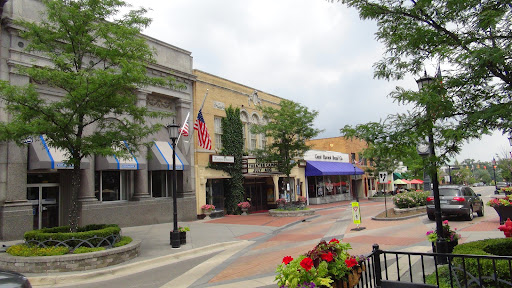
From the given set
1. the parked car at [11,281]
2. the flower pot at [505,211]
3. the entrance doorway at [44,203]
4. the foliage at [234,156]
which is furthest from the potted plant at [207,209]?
the parked car at [11,281]

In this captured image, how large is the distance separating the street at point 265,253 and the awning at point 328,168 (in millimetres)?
16411

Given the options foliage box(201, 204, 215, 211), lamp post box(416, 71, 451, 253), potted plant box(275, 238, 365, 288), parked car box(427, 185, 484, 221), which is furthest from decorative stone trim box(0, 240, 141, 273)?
parked car box(427, 185, 484, 221)

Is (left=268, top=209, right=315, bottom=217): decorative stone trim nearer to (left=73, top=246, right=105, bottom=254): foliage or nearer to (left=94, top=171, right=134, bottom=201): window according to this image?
(left=94, top=171, right=134, bottom=201): window

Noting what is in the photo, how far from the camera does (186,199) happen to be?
2111cm

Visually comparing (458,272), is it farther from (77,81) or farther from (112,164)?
(112,164)

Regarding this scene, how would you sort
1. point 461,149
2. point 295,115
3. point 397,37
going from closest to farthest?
point 461,149 → point 397,37 → point 295,115

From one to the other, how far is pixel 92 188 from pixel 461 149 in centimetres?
1575

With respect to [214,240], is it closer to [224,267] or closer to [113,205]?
[224,267]

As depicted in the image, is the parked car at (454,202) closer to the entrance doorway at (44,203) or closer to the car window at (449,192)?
the car window at (449,192)

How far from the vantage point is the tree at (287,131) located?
23453 millimetres

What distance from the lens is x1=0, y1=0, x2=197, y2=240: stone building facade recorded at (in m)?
13.7

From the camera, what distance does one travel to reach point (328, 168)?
36250 mm

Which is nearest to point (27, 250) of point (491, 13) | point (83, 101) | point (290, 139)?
point (83, 101)

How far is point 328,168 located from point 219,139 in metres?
15.8
